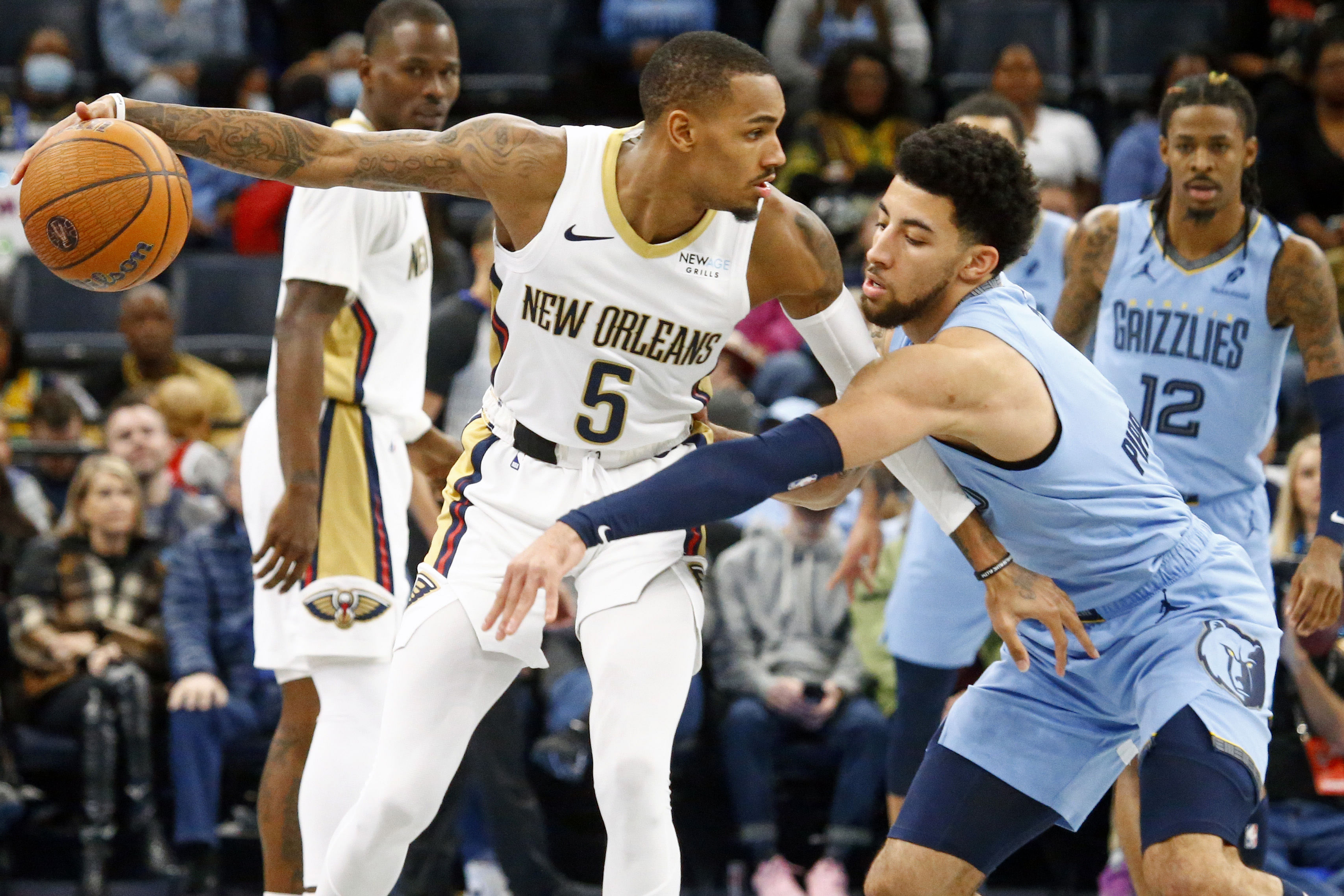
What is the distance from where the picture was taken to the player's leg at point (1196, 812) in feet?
10.4

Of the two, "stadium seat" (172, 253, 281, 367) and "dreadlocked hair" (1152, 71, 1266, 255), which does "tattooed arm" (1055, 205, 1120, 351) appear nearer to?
"dreadlocked hair" (1152, 71, 1266, 255)

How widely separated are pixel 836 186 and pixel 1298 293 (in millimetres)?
4261

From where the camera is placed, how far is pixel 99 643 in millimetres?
6594

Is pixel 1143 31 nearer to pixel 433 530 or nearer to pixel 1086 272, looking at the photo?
pixel 1086 272

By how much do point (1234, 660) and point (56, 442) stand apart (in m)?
5.76

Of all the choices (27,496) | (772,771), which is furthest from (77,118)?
(27,496)

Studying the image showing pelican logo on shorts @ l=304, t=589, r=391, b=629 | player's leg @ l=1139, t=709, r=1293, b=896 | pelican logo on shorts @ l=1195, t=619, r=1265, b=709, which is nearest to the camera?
player's leg @ l=1139, t=709, r=1293, b=896

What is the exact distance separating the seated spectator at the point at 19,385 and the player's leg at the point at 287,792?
13.3 feet

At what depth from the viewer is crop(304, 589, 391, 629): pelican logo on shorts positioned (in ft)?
14.4

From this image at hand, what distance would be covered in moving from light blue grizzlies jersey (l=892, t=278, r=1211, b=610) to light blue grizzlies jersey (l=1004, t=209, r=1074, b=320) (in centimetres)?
224

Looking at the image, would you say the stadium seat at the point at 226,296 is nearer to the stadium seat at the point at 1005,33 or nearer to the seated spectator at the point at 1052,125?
the seated spectator at the point at 1052,125

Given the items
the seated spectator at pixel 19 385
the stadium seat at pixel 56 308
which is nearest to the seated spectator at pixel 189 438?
the seated spectator at pixel 19 385

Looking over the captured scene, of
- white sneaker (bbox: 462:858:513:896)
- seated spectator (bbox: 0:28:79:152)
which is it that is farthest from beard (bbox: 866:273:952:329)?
seated spectator (bbox: 0:28:79:152)

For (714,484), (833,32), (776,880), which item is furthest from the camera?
(833,32)
